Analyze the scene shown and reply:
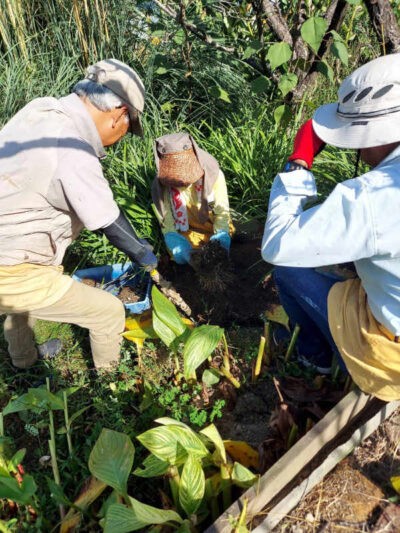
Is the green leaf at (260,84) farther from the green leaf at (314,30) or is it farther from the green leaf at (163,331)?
the green leaf at (163,331)

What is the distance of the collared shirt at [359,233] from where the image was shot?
1.34 metres

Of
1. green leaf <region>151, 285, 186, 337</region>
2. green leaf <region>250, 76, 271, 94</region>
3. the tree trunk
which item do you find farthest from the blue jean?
the tree trunk

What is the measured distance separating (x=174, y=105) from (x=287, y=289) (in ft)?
7.66

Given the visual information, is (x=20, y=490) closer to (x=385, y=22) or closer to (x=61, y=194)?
(x=61, y=194)

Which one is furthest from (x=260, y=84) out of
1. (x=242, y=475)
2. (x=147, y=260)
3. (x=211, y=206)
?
(x=242, y=475)

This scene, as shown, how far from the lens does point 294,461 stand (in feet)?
5.13

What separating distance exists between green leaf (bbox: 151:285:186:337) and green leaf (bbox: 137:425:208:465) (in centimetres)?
52

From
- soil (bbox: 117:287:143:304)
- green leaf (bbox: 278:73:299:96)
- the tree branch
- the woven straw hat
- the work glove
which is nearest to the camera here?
the work glove

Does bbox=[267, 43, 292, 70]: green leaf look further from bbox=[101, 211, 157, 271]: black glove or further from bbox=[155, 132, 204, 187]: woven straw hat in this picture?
bbox=[101, 211, 157, 271]: black glove

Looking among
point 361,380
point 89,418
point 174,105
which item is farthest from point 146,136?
point 361,380

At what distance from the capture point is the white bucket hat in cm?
143

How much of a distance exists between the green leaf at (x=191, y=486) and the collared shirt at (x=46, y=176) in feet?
3.44

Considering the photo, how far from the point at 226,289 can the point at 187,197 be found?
0.65m

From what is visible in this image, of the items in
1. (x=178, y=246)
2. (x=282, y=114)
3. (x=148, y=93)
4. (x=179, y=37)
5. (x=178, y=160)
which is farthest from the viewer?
(x=148, y=93)
